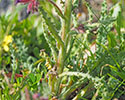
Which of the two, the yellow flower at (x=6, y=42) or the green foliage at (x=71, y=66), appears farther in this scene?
the yellow flower at (x=6, y=42)

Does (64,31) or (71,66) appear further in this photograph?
(71,66)

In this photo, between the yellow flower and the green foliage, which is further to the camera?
the yellow flower

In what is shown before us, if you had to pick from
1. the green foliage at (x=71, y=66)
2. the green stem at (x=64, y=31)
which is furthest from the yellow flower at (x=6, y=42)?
the green stem at (x=64, y=31)

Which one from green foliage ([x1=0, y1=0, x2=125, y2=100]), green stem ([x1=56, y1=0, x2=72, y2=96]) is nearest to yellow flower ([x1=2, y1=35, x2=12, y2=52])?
green foliage ([x1=0, y1=0, x2=125, y2=100])

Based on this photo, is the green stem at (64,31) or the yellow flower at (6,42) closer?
the green stem at (64,31)

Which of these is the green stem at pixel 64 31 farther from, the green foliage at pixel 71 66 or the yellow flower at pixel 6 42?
the yellow flower at pixel 6 42

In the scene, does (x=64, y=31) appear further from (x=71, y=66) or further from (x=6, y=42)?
(x=6, y=42)

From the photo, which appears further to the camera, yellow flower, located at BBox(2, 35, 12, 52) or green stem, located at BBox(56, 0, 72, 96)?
yellow flower, located at BBox(2, 35, 12, 52)

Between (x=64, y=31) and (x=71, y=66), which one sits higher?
(x=64, y=31)

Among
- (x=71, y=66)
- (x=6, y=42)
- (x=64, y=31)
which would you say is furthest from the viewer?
(x=6, y=42)

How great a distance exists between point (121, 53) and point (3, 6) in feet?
8.85

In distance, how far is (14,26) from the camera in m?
2.79

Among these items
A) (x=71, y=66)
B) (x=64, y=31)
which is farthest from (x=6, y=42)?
(x=64, y=31)

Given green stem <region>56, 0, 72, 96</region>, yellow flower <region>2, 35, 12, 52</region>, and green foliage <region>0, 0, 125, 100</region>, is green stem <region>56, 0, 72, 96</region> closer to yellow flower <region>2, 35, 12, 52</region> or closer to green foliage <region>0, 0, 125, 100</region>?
green foliage <region>0, 0, 125, 100</region>
